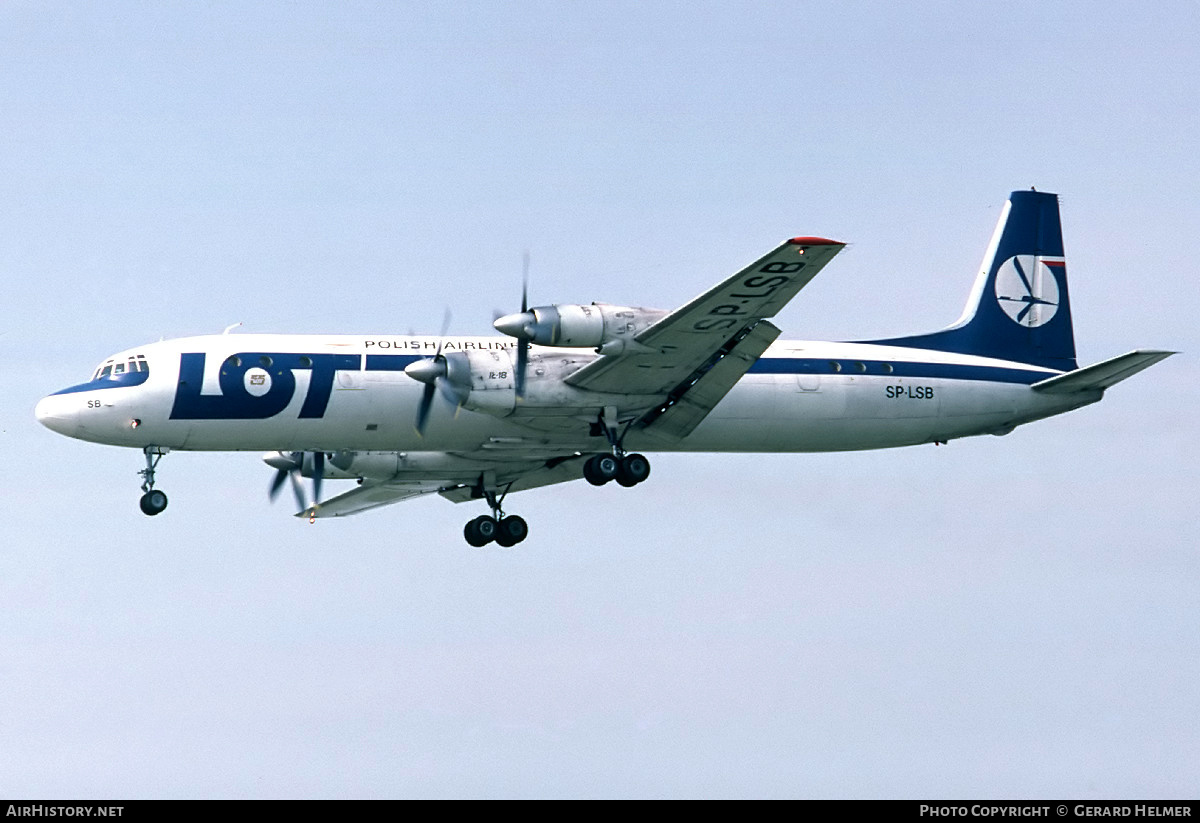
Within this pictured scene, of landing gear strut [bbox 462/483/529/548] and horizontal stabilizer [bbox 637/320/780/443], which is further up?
horizontal stabilizer [bbox 637/320/780/443]

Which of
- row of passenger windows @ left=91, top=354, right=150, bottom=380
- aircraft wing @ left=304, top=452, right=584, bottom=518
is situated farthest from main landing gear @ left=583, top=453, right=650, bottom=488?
row of passenger windows @ left=91, top=354, right=150, bottom=380

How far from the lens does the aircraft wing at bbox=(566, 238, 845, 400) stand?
3095cm

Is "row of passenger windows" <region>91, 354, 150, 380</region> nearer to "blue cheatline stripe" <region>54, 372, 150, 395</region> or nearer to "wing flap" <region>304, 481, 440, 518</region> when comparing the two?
"blue cheatline stripe" <region>54, 372, 150, 395</region>

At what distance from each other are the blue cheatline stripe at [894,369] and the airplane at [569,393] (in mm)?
44

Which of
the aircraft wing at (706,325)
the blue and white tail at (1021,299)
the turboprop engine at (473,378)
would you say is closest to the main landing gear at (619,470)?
the aircraft wing at (706,325)

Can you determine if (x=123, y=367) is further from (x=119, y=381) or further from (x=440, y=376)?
(x=440, y=376)

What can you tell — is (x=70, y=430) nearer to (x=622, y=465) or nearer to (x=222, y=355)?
(x=222, y=355)

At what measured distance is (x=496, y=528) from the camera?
130ft

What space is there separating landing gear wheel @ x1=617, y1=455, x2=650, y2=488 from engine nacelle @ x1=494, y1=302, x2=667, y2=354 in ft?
10.1

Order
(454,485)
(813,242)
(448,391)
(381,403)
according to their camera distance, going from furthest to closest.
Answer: (454,485), (381,403), (448,391), (813,242)

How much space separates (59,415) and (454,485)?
9.87 meters

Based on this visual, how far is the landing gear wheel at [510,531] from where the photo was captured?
39.6 metres

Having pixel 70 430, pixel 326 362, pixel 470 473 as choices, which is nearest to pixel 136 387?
pixel 70 430

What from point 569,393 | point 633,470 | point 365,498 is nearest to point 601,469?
point 633,470
